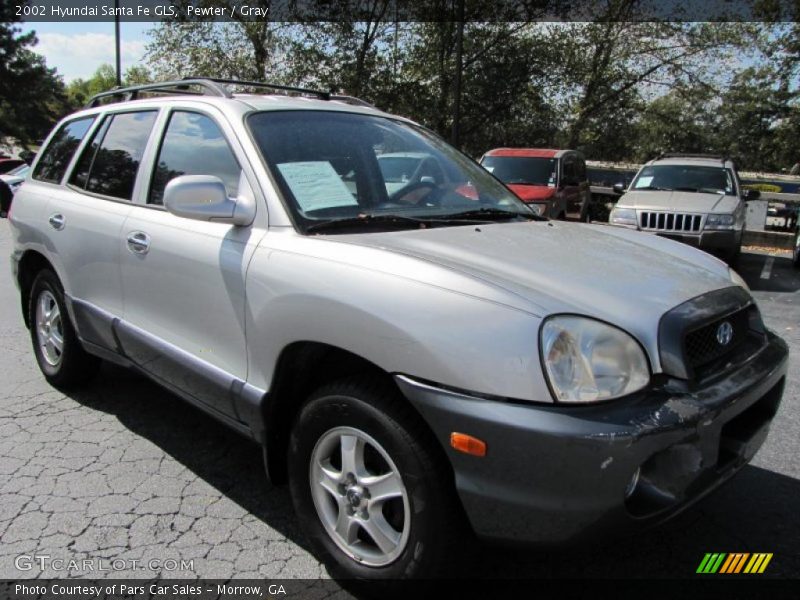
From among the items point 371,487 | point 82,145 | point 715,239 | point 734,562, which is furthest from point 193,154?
point 715,239

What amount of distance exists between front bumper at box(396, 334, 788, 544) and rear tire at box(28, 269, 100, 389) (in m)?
2.90

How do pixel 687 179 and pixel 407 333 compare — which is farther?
pixel 687 179

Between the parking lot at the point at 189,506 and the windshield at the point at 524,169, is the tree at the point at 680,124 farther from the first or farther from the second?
the parking lot at the point at 189,506

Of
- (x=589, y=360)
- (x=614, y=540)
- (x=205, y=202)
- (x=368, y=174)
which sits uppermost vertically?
(x=368, y=174)

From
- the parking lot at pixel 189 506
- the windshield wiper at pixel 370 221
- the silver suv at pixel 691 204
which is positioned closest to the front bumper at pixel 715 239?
the silver suv at pixel 691 204

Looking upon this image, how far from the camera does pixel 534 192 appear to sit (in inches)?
415

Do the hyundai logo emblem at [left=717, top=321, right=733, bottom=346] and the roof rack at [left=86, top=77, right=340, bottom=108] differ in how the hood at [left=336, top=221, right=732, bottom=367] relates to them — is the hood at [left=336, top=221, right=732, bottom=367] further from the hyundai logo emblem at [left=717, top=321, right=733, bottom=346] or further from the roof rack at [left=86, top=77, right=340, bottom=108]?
the roof rack at [left=86, top=77, right=340, bottom=108]

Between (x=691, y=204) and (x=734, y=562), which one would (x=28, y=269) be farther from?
(x=691, y=204)

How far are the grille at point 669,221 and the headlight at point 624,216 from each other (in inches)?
4.1

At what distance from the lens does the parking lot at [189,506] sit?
2553 millimetres

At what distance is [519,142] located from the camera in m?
20.9

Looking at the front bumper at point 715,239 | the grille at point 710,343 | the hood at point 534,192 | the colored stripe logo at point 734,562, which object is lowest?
the colored stripe logo at point 734,562

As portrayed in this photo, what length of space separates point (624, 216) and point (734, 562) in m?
7.45

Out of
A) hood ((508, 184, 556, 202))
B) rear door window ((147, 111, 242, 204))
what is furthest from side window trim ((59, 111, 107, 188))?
hood ((508, 184, 556, 202))
